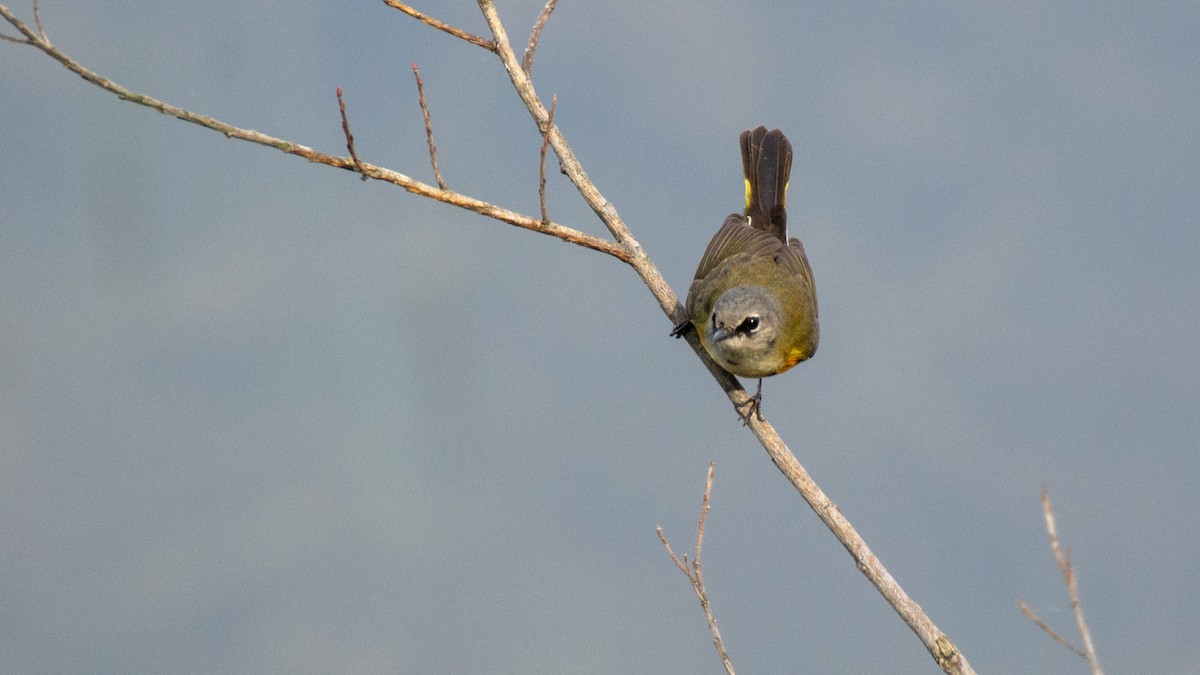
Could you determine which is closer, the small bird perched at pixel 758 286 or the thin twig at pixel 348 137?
the thin twig at pixel 348 137

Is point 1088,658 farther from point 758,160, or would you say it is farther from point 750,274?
point 758,160

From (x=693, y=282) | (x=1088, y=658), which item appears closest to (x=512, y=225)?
(x=693, y=282)

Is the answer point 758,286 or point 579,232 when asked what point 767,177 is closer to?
point 758,286

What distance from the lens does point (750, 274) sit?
3.83 m

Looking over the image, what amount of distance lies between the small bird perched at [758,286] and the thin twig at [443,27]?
3.62ft

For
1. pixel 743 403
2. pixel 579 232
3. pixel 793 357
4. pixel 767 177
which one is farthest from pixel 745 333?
pixel 767 177

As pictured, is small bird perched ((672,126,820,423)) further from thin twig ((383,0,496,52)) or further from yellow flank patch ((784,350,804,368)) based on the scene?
thin twig ((383,0,496,52))

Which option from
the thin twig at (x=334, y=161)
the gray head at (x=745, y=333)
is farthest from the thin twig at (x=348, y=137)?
the gray head at (x=745, y=333)

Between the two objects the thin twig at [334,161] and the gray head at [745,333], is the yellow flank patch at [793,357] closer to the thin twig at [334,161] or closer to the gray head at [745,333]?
the gray head at [745,333]

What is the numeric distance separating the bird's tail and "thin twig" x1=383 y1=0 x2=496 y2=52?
1.39 metres

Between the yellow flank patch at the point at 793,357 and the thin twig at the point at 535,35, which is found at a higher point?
the thin twig at the point at 535,35

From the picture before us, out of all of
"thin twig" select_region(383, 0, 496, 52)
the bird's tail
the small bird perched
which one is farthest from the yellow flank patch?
"thin twig" select_region(383, 0, 496, 52)

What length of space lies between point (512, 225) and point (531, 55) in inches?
24.6

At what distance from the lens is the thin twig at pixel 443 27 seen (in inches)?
121
